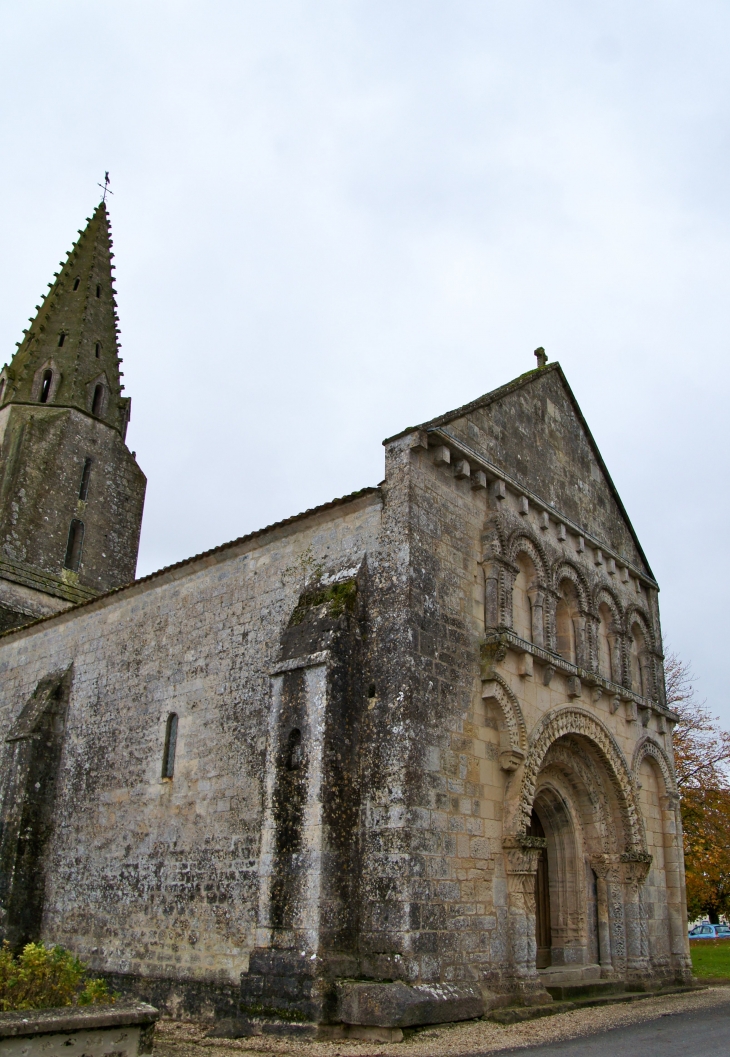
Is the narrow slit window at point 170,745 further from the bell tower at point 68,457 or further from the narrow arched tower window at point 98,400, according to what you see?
the narrow arched tower window at point 98,400

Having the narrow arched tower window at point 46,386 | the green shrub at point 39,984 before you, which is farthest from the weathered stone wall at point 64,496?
the green shrub at point 39,984

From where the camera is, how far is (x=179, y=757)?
480 inches

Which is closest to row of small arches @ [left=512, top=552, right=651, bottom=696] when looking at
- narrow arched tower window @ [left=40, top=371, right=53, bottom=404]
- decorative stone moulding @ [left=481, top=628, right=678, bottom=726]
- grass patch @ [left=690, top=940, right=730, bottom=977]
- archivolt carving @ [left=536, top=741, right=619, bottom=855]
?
decorative stone moulding @ [left=481, top=628, right=678, bottom=726]

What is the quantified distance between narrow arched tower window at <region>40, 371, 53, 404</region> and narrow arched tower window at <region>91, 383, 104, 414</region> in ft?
3.94

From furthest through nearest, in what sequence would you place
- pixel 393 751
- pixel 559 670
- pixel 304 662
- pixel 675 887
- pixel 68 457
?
pixel 68 457 → pixel 675 887 → pixel 559 670 → pixel 304 662 → pixel 393 751

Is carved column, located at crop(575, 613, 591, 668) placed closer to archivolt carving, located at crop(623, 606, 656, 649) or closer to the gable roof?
archivolt carving, located at crop(623, 606, 656, 649)

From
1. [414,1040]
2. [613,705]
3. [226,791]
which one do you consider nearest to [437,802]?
[414,1040]

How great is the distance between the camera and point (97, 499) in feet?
74.4

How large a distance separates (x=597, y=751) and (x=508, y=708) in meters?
Answer: 2.79

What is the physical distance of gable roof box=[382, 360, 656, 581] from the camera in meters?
11.5

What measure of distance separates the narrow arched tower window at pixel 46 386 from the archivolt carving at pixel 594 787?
1709cm

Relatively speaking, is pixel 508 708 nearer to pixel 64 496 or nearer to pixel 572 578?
pixel 572 578

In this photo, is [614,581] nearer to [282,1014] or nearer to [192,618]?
[192,618]

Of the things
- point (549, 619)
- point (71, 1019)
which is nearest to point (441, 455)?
point (549, 619)
